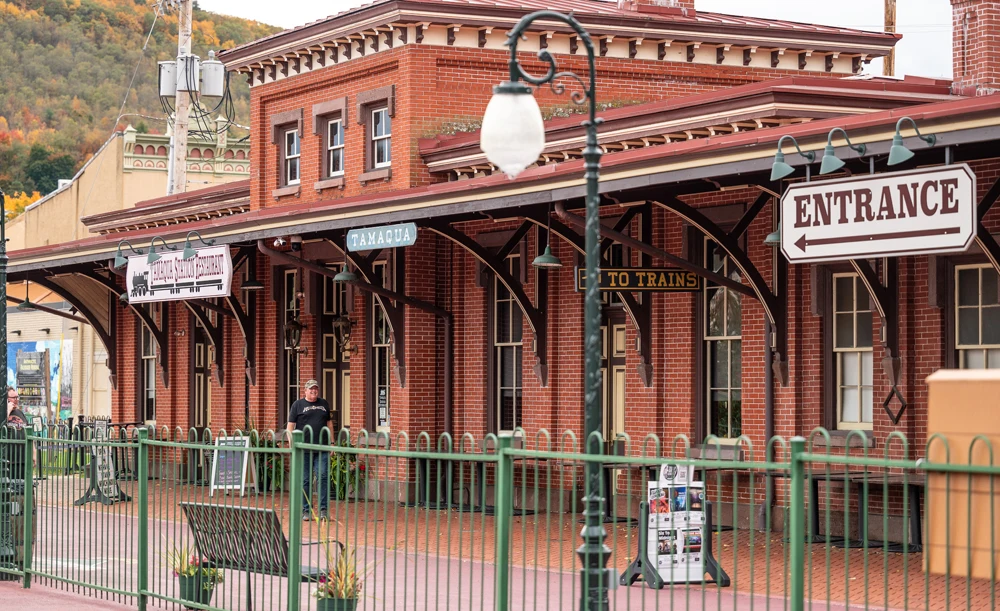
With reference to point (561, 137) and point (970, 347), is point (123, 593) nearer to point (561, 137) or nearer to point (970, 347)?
point (970, 347)

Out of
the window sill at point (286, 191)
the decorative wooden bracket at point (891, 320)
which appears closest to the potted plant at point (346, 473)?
the window sill at point (286, 191)

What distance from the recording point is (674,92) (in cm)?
2403

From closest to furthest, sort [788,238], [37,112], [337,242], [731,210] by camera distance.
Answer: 1. [788,238]
2. [731,210]
3. [337,242]
4. [37,112]

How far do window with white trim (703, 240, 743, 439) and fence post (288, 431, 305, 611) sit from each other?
8.16m

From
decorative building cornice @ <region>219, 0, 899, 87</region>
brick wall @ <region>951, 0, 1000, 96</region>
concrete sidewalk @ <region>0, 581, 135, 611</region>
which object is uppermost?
decorative building cornice @ <region>219, 0, 899, 87</region>

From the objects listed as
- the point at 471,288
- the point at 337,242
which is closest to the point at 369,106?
the point at 337,242

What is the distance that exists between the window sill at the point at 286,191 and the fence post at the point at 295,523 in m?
15.5

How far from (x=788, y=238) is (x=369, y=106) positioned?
1119 centimetres

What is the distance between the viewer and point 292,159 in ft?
84.0

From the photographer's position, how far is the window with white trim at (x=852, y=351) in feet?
51.8

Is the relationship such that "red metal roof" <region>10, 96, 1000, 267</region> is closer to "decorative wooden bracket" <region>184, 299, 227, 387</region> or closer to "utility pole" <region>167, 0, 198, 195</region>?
"decorative wooden bracket" <region>184, 299, 227, 387</region>

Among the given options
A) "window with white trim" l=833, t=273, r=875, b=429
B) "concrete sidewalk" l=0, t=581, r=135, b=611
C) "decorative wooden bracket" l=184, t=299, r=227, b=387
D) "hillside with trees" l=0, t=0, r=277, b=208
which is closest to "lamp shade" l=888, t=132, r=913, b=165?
"window with white trim" l=833, t=273, r=875, b=429

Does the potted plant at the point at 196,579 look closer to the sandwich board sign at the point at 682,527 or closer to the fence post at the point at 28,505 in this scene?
the fence post at the point at 28,505

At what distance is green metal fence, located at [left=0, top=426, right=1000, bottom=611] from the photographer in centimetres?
709
